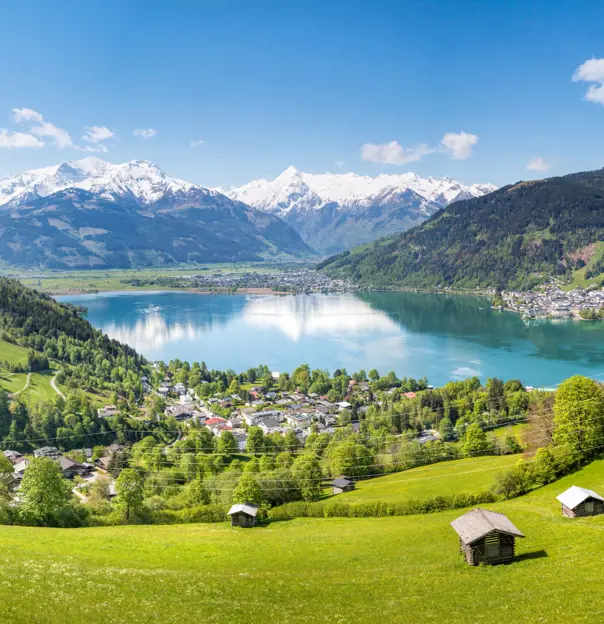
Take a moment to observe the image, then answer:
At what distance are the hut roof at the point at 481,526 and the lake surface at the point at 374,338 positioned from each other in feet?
212

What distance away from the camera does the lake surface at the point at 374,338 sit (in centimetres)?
9425

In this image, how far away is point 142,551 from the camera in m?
21.7

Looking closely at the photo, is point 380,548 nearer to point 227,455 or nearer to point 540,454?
point 540,454

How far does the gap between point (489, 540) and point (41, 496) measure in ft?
75.4

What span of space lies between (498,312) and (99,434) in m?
131

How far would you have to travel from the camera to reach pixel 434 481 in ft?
127

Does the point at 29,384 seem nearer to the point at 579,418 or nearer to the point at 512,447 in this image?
the point at 512,447

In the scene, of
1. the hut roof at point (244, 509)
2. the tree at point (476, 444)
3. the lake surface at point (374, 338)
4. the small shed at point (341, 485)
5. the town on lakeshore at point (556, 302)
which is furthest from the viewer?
the town on lakeshore at point (556, 302)

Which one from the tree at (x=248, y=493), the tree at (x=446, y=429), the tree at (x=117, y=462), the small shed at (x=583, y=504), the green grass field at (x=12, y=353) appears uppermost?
the small shed at (x=583, y=504)

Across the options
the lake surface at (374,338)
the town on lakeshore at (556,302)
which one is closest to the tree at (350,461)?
the lake surface at (374,338)

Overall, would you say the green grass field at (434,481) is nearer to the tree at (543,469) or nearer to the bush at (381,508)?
the bush at (381,508)

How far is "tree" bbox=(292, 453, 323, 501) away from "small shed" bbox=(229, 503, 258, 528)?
803 cm

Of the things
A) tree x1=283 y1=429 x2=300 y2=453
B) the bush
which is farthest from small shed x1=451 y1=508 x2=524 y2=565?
tree x1=283 y1=429 x2=300 y2=453

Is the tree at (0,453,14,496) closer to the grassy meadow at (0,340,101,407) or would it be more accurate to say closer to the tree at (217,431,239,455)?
the tree at (217,431,239,455)
